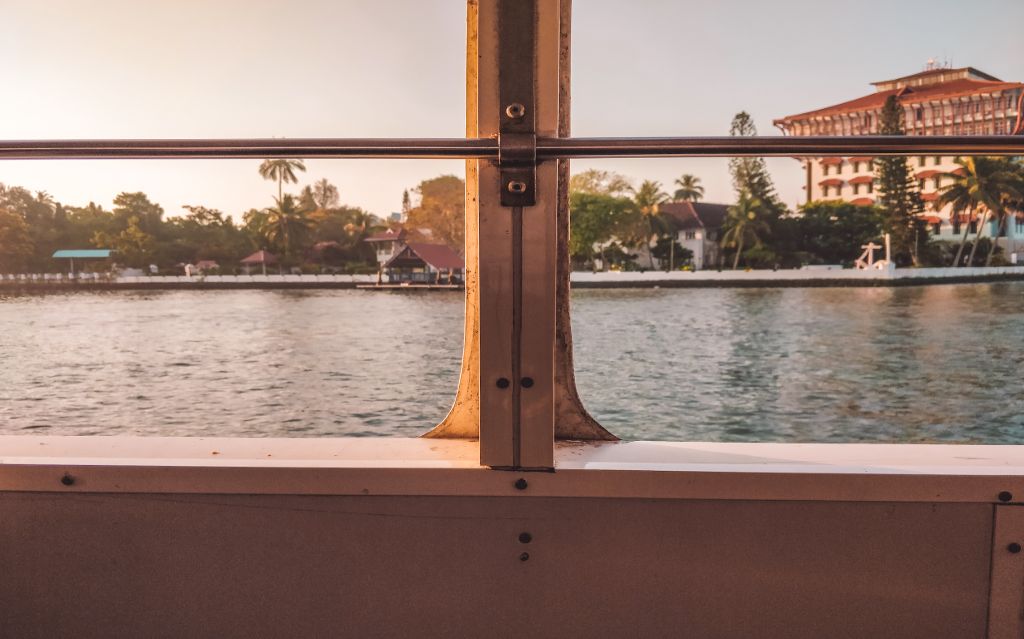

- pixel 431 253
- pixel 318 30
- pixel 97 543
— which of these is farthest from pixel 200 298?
pixel 97 543

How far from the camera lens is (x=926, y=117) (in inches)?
448

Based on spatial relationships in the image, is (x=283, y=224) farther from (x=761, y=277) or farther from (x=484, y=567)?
(x=761, y=277)

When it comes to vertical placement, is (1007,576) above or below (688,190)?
below

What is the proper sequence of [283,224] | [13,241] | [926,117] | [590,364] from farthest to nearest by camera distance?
[590,364] < [283,224] < [926,117] < [13,241]

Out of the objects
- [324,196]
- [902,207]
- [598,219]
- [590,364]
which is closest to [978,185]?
[902,207]

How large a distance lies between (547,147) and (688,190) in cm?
3945

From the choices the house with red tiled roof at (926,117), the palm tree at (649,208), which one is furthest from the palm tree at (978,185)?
the palm tree at (649,208)

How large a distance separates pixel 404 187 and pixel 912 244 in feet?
61.5

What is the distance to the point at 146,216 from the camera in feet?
15.1

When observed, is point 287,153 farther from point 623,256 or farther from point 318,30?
point 623,256

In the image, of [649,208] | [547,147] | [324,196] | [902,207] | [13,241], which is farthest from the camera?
[649,208]

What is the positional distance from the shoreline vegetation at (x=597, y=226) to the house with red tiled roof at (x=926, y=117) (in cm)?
45

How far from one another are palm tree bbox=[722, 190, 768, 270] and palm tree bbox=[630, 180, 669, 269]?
314 cm

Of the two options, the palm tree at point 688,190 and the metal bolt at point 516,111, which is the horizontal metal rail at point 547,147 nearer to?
the metal bolt at point 516,111
